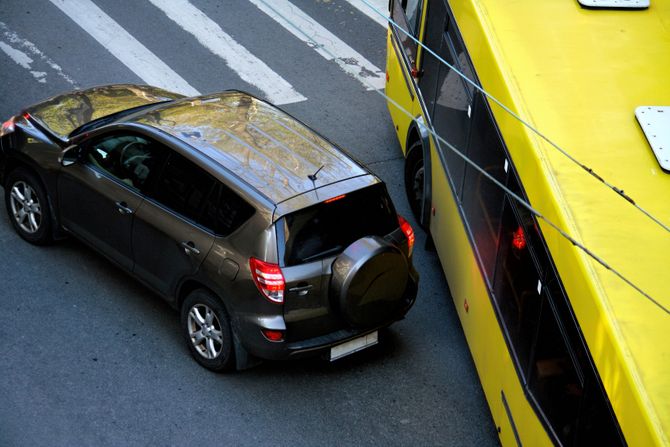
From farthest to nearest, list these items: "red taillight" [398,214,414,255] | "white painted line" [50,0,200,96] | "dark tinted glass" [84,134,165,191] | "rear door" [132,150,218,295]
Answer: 1. "white painted line" [50,0,200,96]
2. "dark tinted glass" [84,134,165,191]
3. "red taillight" [398,214,414,255]
4. "rear door" [132,150,218,295]

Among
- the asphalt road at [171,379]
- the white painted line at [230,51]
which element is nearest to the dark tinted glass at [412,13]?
the asphalt road at [171,379]

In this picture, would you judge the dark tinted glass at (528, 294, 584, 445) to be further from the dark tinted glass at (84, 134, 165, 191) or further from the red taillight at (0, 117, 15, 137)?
the red taillight at (0, 117, 15, 137)

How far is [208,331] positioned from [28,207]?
2.61 meters

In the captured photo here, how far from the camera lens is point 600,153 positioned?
22.0 feet

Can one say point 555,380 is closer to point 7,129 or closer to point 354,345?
point 354,345

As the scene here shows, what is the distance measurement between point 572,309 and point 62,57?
31.4 ft

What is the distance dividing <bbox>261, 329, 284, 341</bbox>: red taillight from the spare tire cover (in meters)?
0.51

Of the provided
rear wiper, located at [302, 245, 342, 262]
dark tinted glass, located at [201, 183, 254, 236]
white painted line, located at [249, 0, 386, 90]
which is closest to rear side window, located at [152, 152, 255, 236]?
dark tinted glass, located at [201, 183, 254, 236]

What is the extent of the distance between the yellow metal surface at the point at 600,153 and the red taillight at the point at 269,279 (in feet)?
6.53

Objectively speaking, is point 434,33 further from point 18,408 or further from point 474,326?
point 18,408

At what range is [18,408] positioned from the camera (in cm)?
790

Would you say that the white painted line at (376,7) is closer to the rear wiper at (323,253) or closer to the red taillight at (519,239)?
the rear wiper at (323,253)

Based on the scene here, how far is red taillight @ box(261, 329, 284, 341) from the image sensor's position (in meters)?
7.78

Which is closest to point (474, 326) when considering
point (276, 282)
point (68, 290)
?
point (276, 282)
